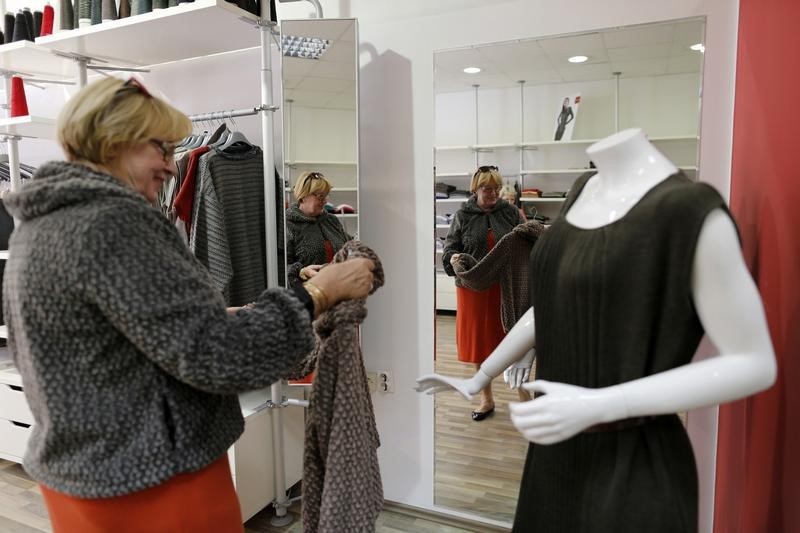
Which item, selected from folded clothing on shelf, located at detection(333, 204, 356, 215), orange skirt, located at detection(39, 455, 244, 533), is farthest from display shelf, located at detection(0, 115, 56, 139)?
orange skirt, located at detection(39, 455, 244, 533)

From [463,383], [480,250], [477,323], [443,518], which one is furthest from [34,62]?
[443,518]

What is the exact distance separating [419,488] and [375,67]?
170 cm

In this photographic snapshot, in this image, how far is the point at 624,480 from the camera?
36.0 inches

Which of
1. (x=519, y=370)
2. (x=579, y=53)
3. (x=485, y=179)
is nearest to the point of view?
(x=519, y=370)

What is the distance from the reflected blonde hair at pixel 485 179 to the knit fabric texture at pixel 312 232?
20.9 inches

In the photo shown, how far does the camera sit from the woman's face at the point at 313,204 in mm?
2203

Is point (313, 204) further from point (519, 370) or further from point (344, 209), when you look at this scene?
point (519, 370)

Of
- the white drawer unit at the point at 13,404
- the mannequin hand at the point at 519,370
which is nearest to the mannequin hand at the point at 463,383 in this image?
the mannequin hand at the point at 519,370

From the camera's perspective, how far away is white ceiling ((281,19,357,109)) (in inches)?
82.4

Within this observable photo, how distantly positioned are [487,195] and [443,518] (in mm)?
1314

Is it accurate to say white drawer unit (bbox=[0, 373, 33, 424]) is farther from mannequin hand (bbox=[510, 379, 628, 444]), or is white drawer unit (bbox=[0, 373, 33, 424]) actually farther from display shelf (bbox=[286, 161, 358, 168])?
mannequin hand (bbox=[510, 379, 628, 444])

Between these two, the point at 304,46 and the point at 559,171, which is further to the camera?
the point at 304,46

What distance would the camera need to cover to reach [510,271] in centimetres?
204

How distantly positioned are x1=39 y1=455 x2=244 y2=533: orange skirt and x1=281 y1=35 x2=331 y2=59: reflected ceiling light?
156cm
